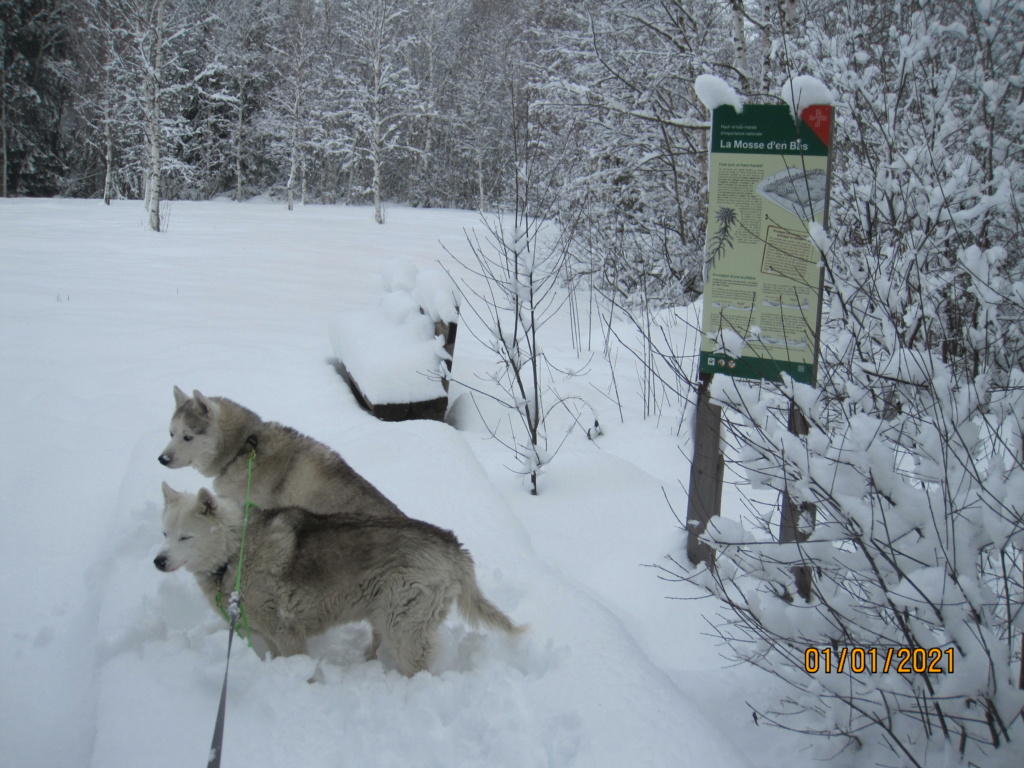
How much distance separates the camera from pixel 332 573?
9.86ft

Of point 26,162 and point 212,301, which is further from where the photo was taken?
point 26,162

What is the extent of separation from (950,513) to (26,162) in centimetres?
3981

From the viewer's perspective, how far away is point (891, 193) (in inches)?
174

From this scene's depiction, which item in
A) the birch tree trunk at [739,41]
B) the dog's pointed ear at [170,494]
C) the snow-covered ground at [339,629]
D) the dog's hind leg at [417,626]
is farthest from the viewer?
the birch tree trunk at [739,41]

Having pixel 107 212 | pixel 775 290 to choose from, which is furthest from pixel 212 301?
pixel 107 212

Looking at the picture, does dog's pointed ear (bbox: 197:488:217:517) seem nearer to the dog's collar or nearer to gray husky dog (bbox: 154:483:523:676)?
gray husky dog (bbox: 154:483:523:676)

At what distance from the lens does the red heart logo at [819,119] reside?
10.8 ft

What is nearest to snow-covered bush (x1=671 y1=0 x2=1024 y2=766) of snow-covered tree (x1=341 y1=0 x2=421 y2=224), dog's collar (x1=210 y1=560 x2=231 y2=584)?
dog's collar (x1=210 y1=560 x2=231 y2=584)

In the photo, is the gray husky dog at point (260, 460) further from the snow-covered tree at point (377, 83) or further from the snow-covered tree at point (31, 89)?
the snow-covered tree at point (31, 89)

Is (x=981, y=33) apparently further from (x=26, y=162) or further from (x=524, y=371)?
(x=26, y=162)

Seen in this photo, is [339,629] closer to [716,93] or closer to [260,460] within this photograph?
[260,460]

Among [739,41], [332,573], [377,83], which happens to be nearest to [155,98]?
[377,83]
